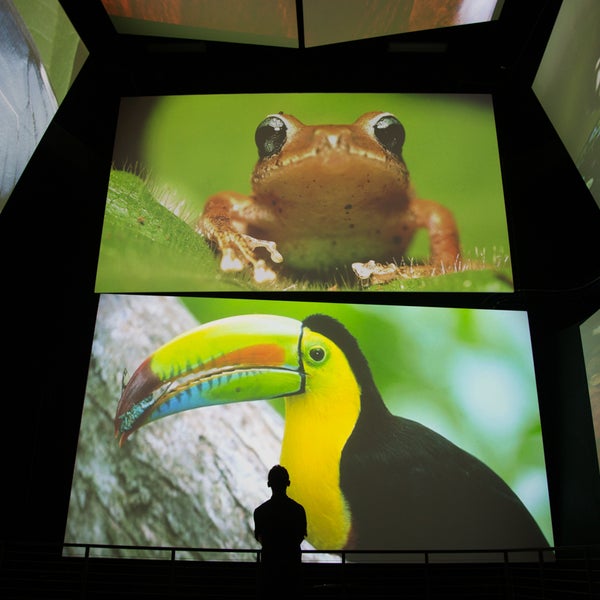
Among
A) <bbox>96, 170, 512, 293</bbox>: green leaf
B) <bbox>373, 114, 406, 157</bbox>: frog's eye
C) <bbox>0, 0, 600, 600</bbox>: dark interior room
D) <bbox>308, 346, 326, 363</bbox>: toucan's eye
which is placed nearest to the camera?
<bbox>0, 0, 600, 600</bbox>: dark interior room

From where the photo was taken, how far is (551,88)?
591 cm

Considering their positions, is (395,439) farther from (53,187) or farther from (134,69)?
(134,69)

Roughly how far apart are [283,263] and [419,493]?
219 cm

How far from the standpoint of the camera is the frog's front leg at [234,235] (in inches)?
228

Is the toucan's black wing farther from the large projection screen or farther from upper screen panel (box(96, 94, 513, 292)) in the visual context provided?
upper screen panel (box(96, 94, 513, 292))

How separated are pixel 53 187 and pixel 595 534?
5310mm

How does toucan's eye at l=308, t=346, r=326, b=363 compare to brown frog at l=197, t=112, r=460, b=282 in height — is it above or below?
below

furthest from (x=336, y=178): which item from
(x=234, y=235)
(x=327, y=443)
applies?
(x=327, y=443)

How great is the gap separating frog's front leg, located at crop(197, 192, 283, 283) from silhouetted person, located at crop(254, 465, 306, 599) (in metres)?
3.63

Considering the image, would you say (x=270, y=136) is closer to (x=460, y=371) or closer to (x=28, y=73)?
(x=28, y=73)

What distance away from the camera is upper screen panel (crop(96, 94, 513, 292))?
5.73 metres

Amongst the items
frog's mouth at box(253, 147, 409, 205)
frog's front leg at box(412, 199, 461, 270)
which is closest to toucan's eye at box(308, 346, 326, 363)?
frog's front leg at box(412, 199, 461, 270)

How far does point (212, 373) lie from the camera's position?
16.9 ft

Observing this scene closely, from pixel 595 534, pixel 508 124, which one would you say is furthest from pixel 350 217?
pixel 595 534
